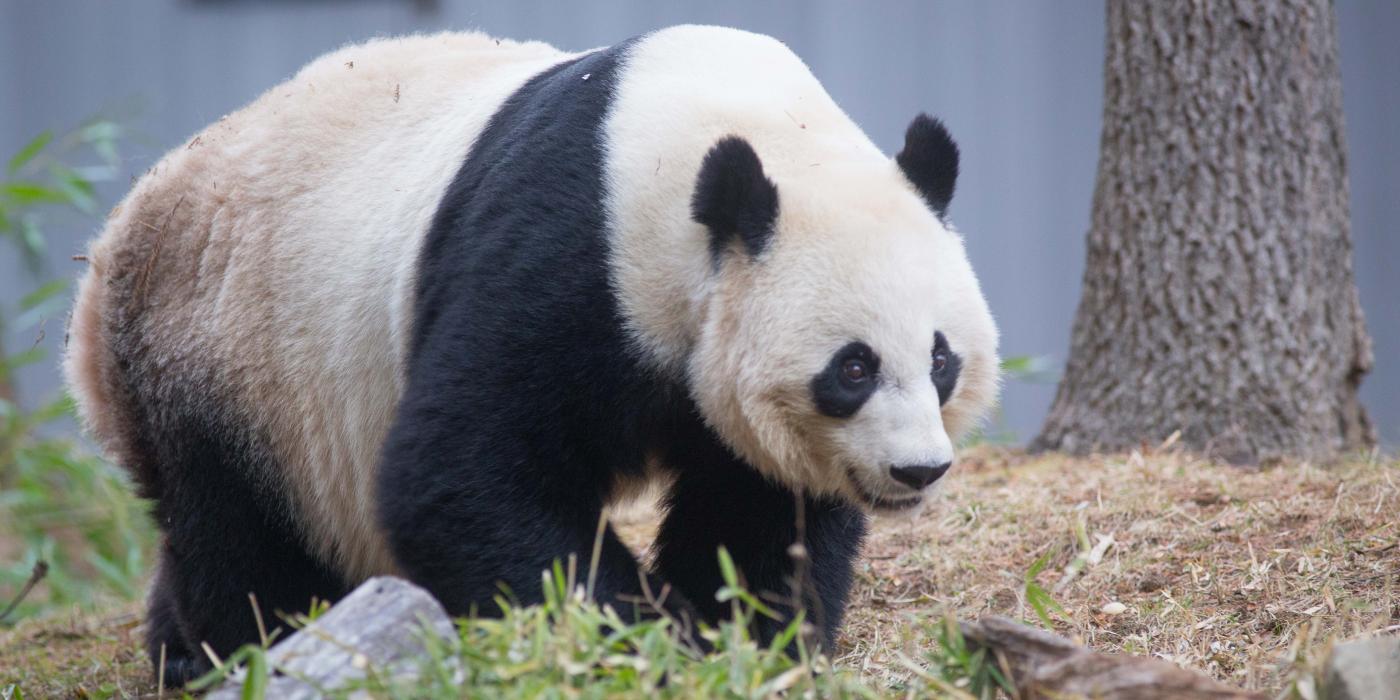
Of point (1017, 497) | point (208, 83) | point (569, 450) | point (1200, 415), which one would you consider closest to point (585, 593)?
point (569, 450)

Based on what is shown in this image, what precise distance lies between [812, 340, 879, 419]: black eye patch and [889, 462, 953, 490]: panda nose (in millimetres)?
143

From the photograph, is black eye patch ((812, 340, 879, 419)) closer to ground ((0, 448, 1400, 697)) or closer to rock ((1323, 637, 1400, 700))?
ground ((0, 448, 1400, 697))

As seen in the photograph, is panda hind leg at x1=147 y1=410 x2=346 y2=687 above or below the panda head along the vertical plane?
below

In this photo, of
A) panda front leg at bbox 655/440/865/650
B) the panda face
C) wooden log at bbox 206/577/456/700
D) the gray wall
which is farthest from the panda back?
the gray wall

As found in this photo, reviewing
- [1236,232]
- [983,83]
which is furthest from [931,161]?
[983,83]

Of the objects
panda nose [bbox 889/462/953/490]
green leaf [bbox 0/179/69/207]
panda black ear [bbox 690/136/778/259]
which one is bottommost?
green leaf [bbox 0/179/69/207]

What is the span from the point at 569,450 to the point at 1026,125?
516 cm

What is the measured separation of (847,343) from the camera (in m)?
2.46

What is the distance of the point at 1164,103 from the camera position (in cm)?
422

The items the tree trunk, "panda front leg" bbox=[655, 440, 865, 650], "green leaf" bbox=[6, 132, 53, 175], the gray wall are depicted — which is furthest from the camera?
the gray wall

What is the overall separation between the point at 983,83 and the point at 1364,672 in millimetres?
5617

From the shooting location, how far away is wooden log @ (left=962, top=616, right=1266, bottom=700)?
1995 millimetres

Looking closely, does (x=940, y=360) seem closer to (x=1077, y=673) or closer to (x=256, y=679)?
(x=1077, y=673)

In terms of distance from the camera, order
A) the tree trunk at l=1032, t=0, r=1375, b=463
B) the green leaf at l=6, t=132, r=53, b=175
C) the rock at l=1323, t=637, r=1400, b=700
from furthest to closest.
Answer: the green leaf at l=6, t=132, r=53, b=175, the tree trunk at l=1032, t=0, r=1375, b=463, the rock at l=1323, t=637, r=1400, b=700
